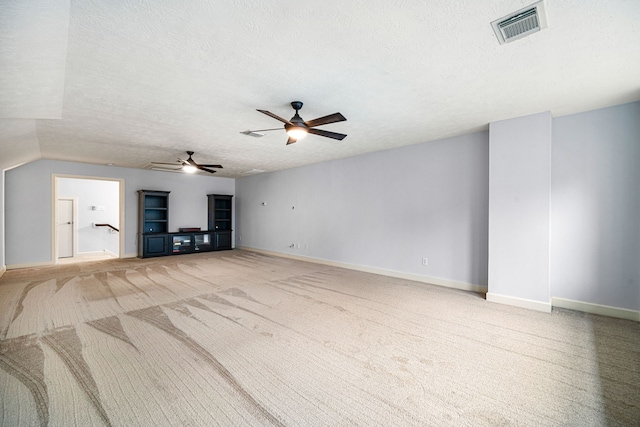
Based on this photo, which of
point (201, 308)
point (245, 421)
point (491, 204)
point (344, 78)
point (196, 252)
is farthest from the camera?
point (196, 252)

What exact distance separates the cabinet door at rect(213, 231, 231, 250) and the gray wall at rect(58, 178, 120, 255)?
2.90 meters

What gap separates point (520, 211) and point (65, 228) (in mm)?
11948

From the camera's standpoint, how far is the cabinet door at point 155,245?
25.1ft

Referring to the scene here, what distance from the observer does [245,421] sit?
1671 millimetres

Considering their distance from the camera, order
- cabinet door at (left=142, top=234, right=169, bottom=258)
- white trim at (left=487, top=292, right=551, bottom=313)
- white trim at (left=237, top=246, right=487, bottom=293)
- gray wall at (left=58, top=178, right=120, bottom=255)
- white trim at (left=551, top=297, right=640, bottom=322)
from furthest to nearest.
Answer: gray wall at (left=58, top=178, right=120, bottom=255) < cabinet door at (left=142, top=234, right=169, bottom=258) < white trim at (left=237, top=246, right=487, bottom=293) < white trim at (left=487, top=292, right=551, bottom=313) < white trim at (left=551, top=297, right=640, bottom=322)

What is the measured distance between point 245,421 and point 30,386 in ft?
5.67

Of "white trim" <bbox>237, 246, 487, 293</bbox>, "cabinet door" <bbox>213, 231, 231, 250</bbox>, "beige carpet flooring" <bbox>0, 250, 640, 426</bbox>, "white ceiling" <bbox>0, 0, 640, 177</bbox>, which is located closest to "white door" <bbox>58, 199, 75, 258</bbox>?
"cabinet door" <bbox>213, 231, 231, 250</bbox>

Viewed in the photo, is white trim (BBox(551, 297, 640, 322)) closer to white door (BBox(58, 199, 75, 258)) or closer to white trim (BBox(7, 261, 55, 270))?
white trim (BBox(7, 261, 55, 270))

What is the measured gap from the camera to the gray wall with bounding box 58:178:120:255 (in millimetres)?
8609

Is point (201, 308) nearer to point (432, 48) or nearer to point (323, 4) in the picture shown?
point (323, 4)

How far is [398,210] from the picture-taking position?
546 centimetres

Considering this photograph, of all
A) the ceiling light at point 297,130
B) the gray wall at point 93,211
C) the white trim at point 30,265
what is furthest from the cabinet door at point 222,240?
the ceiling light at point 297,130

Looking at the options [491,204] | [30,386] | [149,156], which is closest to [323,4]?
[30,386]

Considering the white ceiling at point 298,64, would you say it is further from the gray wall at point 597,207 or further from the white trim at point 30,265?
the white trim at point 30,265
